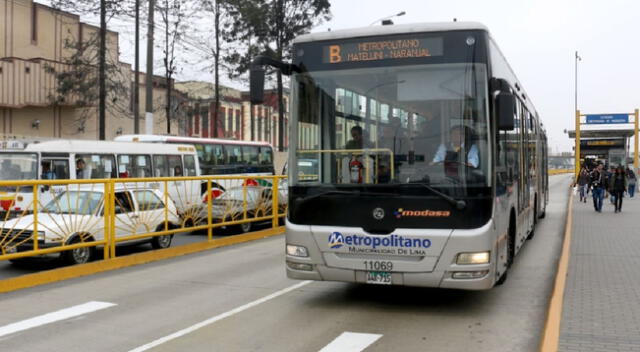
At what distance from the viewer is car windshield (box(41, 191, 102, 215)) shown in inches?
423

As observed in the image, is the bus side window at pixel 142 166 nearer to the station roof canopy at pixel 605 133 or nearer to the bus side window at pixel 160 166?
the bus side window at pixel 160 166

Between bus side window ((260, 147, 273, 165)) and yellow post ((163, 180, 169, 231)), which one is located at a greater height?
bus side window ((260, 147, 273, 165))

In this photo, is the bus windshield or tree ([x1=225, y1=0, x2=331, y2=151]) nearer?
the bus windshield

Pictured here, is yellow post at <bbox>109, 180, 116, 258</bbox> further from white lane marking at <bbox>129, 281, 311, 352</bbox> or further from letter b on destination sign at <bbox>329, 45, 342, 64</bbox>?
letter b on destination sign at <bbox>329, 45, 342, 64</bbox>

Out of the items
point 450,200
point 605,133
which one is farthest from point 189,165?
point 605,133

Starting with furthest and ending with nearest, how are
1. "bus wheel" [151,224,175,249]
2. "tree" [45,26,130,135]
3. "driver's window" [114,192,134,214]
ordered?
"tree" [45,26,130,135] < "bus wheel" [151,224,175,249] < "driver's window" [114,192,134,214]

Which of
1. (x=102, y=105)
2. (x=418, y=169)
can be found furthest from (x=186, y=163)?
(x=418, y=169)

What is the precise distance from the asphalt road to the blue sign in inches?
1199

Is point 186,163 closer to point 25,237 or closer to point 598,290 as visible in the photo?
point 25,237

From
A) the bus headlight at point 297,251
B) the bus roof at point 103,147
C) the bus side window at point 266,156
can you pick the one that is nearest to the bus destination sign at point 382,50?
the bus headlight at point 297,251

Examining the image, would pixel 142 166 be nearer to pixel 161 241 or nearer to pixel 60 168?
pixel 60 168

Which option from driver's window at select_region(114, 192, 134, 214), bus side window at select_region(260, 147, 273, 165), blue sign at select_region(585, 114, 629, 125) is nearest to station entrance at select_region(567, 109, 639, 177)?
blue sign at select_region(585, 114, 629, 125)

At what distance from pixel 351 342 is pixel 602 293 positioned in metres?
3.93

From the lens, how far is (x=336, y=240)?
24.2ft
